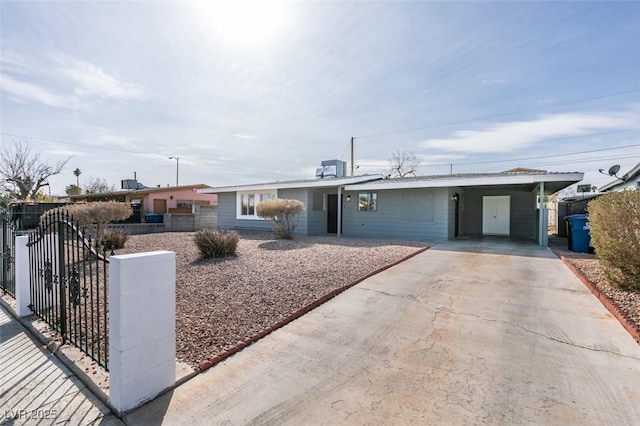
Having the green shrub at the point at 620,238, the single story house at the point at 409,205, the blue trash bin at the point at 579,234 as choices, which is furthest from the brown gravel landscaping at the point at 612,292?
the single story house at the point at 409,205

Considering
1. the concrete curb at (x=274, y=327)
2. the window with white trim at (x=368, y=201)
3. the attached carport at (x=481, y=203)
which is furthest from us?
the window with white trim at (x=368, y=201)

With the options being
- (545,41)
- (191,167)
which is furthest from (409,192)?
(191,167)

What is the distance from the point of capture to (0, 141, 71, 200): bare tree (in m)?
25.9

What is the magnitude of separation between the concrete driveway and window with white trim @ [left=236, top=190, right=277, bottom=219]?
13.3 m

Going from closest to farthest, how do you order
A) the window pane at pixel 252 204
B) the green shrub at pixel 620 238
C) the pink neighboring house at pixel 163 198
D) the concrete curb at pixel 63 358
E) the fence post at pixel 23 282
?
the concrete curb at pixel 63 358 < the fence post at pixel 23 282 < the green shrub at pixel 620 238 < the window pane at pixel 252 204 < the pink neighboring house at pixel 163 198

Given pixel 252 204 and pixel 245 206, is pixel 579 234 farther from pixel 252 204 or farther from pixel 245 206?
pixel 245 206

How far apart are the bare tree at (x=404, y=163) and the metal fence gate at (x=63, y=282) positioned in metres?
35.6

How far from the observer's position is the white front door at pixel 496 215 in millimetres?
16172

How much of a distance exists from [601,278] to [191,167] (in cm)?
4230

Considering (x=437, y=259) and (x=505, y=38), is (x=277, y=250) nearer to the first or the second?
(x=437, y=259)

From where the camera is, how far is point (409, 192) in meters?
14.0

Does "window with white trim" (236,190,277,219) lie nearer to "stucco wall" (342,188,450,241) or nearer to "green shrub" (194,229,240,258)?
"stucco wall" (342,188,450,241)

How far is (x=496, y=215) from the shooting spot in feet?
54.1

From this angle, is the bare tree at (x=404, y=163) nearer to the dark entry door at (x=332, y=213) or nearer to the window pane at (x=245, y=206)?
the dark entry door at (x=332, y=213)
